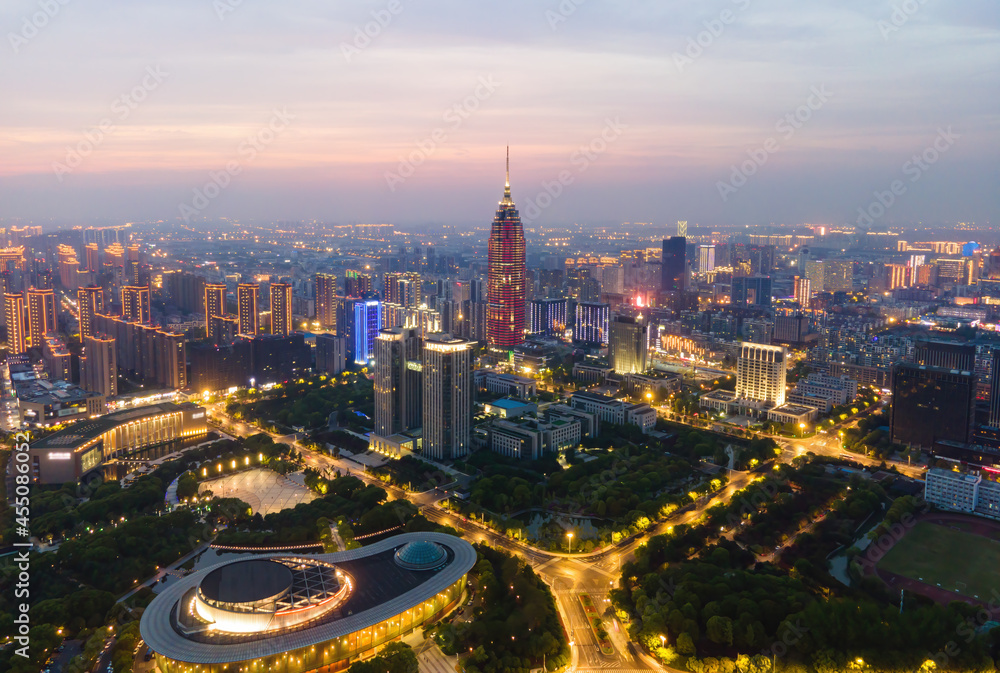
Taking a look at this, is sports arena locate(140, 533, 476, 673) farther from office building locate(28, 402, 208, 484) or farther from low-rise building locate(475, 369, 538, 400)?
low-rise building locate(475, 369, 538, 400)

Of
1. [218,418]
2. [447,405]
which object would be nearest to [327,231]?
[218,418]

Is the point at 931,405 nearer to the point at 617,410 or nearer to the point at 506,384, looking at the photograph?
the point at 617,410

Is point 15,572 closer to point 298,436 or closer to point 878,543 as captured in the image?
point 298,436

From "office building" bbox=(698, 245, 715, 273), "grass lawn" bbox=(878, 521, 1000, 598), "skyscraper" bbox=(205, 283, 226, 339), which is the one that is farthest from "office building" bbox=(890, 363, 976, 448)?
"office building" bbox=(698, 245, 715, 273)

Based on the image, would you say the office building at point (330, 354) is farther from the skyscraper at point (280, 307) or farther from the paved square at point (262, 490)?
the paved square at point (262, 490)

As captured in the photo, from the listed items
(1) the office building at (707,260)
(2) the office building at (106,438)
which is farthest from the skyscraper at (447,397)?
(1) the office building at (707,260)
